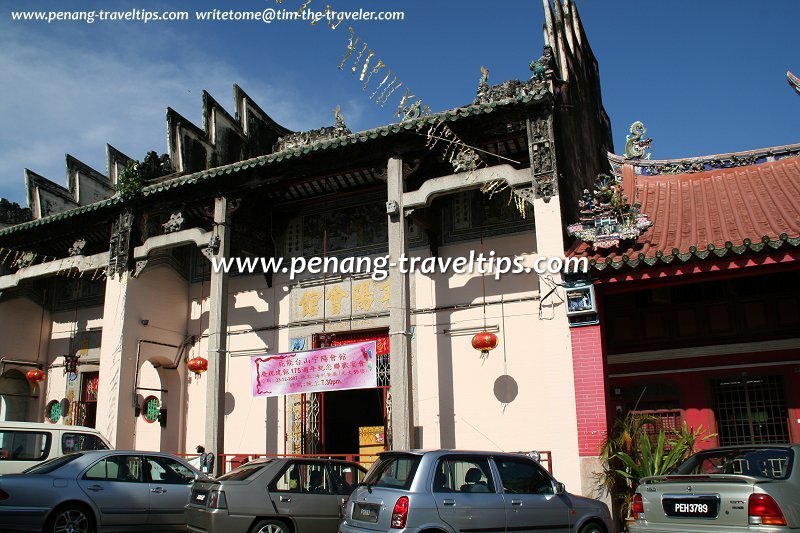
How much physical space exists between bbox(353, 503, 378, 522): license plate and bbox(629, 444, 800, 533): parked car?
2.86 m

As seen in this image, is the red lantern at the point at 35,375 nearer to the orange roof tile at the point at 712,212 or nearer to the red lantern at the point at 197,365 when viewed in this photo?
the red lantern at the point at 197,365

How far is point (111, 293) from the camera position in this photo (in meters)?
17.4

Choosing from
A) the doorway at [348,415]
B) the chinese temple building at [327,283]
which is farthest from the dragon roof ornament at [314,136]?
the doorway at [348,415]

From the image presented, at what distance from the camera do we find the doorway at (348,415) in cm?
1828

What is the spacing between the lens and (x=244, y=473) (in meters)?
9.59

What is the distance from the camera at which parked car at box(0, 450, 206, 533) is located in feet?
29.8

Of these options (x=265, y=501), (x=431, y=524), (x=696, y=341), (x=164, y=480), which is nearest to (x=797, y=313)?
(x=696, y=341)

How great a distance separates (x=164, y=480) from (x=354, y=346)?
4.30 meters

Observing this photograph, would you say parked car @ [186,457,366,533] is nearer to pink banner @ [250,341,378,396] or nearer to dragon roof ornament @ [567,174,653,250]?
pink banner @ [250,341,378,396]

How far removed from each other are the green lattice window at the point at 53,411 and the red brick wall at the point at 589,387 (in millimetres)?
15320

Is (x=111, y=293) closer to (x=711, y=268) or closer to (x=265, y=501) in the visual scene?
(x=265, y=501)

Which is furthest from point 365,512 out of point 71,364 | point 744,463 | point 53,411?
point 53,411

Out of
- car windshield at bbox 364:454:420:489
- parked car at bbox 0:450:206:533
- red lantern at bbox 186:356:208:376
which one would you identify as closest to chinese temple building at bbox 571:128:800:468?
car windshield at bbox 364:454:420:489

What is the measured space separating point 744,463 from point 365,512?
13.9ft
